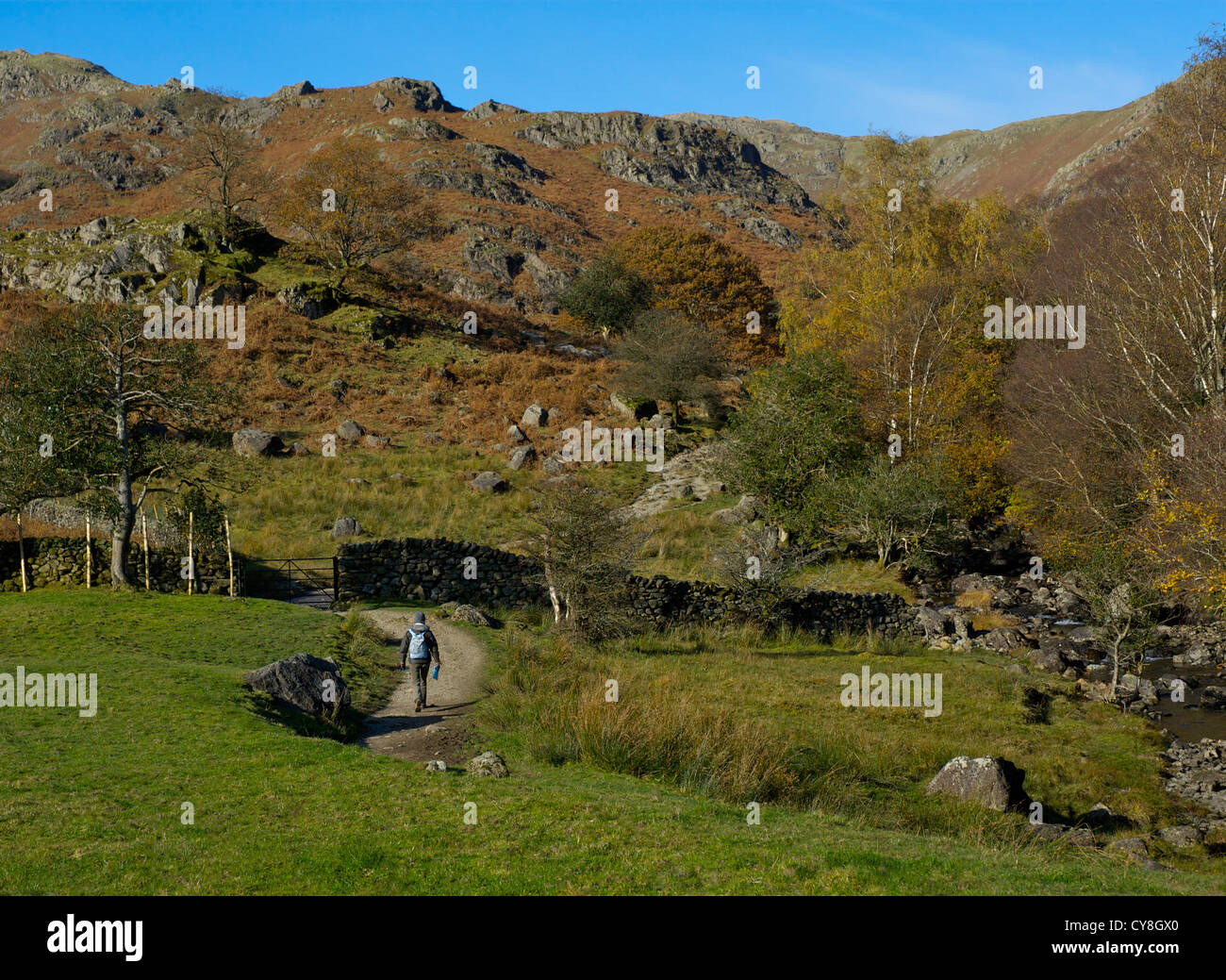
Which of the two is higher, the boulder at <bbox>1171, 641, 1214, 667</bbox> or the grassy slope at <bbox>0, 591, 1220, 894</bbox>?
the grassy slope at <bbox>0, 591, 1220, 894</bbox>

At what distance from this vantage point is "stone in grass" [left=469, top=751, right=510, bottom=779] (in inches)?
478

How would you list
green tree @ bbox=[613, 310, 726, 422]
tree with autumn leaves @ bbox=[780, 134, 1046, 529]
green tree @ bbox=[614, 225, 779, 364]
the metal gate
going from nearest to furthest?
the metal gate < tree with autumn leaves @ bbox=[780, 134, 1046, 529] < green tree @ bbox=[613, 310, 726, 422] < green tree @ bbox=[614, 225, 779, 364]

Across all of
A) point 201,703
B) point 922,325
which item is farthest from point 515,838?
point 922,325

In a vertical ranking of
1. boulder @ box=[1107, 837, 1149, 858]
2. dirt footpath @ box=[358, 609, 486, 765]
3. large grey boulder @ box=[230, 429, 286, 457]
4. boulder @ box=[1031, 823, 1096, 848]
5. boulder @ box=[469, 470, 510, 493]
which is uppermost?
large grey boulder @ box=[230, 429, 286, 457]

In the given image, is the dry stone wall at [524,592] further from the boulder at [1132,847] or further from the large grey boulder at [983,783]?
the boulder at [1132,847]

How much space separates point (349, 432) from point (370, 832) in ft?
129

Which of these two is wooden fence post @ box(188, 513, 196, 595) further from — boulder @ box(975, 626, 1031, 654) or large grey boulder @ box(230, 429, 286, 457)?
boulder @ box(975, 626, 1031, 654)

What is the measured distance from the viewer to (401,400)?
5191 cm

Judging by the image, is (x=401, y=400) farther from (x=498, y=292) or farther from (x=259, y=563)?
(x=498, y=292)

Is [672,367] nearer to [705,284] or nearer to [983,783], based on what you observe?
[705,284]

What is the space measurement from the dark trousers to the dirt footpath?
30 cm

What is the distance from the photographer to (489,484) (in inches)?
1583

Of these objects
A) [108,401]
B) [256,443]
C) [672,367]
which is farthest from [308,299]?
[108,401]
